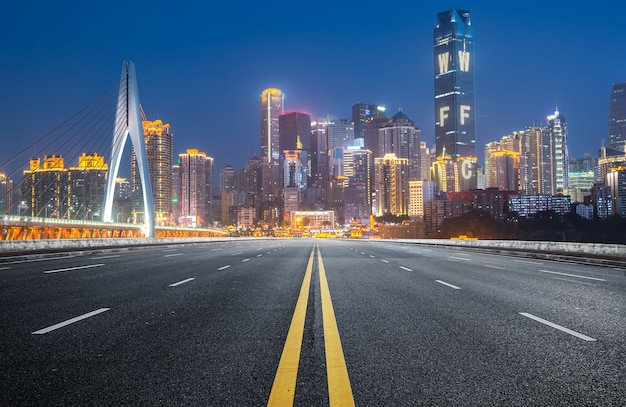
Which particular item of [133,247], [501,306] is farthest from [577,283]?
[133,247]

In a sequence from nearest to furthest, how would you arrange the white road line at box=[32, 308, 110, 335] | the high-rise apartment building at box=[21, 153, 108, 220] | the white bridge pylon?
1. the white road line at box=[32, 308, 110, 335]
2. the white bridge pylon
3. the high-rise apartment building at box=[21, 153, 108, 220]

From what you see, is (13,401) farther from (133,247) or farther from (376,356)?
(133,247)

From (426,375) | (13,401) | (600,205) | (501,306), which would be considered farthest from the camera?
(600,205)

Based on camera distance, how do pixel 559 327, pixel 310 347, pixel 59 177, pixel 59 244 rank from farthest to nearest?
pixel 59 177 → pixel 59 244 → pixel 559 327 → pixel 310 347

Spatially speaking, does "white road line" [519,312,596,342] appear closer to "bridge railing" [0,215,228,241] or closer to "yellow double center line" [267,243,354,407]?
"yellow double center line" [267,243,354,407]

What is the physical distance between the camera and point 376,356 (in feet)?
18.0

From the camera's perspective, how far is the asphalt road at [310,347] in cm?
428

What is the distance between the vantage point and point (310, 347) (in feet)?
19.4

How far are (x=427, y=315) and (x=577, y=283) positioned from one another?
7.49 metres

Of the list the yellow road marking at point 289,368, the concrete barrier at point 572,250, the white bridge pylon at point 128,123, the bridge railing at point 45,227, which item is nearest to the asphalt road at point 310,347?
the yellow road marking at point 289,368

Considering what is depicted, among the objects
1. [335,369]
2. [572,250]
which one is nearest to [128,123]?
[572,250]

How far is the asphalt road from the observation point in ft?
14.0

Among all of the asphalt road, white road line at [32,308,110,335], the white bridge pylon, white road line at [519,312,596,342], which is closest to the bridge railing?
the white bridge pylon

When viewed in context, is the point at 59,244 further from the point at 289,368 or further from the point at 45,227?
the point at 45,227
